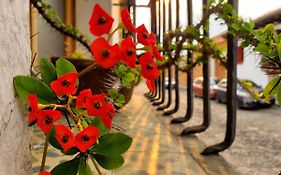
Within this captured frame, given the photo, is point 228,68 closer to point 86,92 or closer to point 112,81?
point 112,81

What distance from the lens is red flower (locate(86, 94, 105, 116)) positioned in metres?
0.33

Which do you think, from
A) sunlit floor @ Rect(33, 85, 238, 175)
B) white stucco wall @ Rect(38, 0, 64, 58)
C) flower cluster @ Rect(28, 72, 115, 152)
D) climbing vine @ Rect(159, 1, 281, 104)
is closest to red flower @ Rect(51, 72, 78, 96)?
flower cluster @ Rect(28, 72, 115, 152)

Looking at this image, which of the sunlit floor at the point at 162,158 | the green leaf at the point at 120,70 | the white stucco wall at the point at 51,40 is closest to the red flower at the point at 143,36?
the green leaf at the point at 120,70

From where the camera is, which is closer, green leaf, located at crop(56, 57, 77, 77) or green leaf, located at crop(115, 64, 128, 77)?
green leaf, located at crop(56, 57, 77, 77)

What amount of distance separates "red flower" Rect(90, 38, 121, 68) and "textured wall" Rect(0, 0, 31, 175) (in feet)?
0.37

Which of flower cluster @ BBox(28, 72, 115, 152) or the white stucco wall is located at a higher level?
the white stucco wall

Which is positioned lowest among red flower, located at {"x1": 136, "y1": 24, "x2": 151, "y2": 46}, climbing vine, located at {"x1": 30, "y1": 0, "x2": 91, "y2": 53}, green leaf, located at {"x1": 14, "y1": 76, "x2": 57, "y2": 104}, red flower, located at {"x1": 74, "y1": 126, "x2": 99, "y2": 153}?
red flower, located at {"x1": 74, "y1": 126, "x2": 99, "y2": 153}

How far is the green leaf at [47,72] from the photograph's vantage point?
1.27 ft

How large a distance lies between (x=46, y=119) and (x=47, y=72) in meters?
0.08

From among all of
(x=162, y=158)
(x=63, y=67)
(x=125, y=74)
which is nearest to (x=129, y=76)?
(x=125, y=74)

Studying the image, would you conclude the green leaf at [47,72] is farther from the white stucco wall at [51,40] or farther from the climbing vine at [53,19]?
the white stucco wall at [51,40]

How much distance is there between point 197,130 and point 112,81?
122 centimetres

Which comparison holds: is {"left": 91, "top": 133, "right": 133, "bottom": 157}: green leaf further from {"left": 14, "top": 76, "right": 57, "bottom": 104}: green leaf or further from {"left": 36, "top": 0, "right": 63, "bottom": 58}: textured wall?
{"left": 36, "top": 0, "right": 63, "bottom": 58}: textured wall

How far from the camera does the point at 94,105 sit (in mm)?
328
